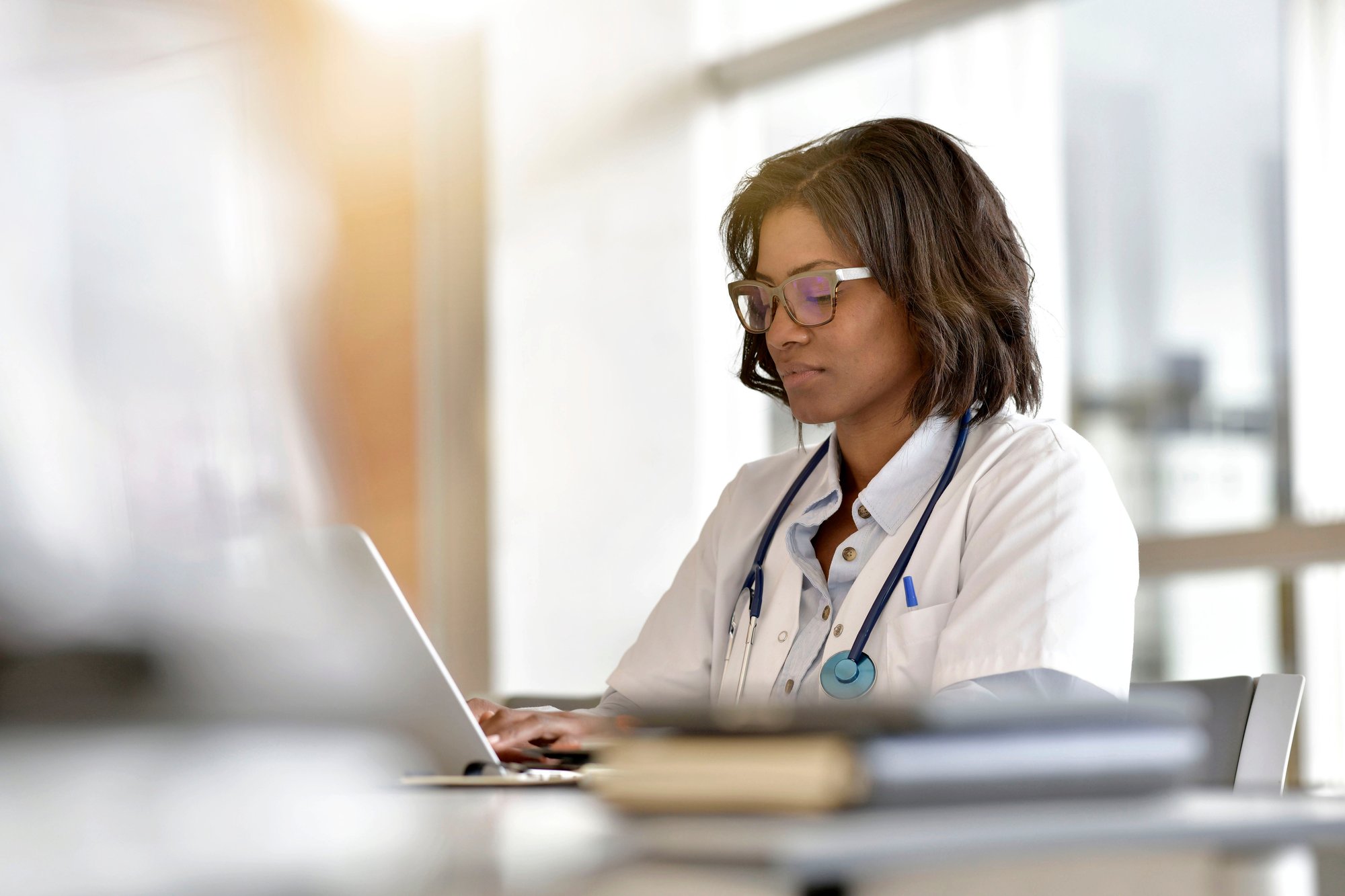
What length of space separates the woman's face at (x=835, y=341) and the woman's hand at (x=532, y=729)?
0.46m

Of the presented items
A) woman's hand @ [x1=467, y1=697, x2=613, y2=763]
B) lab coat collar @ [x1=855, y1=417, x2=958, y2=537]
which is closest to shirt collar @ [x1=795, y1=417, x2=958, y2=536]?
lab coat collar @ [x1=855, y1=417, x2=958, y2=537]

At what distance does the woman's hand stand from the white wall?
105 inches

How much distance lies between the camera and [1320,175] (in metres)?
3.27

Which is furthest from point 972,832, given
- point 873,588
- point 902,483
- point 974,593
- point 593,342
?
point 593,342

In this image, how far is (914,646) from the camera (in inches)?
58.5

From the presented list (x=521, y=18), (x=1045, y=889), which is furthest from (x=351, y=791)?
(x=521, y=18)

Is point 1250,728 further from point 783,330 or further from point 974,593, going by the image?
point 783,330

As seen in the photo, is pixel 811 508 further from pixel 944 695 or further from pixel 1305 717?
pixel 1305 717

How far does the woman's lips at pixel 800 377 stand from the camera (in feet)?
5.63

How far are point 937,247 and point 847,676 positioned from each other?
21.3 inches

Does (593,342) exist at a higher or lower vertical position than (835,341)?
higher

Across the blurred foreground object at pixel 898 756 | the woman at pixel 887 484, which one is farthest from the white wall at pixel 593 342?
the blurred foreground object at pixel 898 756

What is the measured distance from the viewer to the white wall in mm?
4273

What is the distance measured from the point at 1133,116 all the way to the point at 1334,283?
27.7 inches
